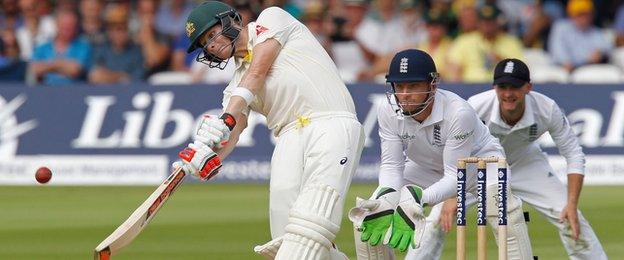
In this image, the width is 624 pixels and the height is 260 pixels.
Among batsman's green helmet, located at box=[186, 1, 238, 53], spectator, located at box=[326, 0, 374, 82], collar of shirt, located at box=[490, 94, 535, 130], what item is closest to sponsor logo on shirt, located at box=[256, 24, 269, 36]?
batsman's green helmet, located at box=[186, 1, 238, 53]

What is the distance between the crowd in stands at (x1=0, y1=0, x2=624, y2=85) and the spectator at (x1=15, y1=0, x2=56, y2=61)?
1 cm

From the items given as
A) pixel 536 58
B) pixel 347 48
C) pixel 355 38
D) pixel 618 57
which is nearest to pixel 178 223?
pixel 347 48

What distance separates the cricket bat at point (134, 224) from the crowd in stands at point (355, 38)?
8782 mm

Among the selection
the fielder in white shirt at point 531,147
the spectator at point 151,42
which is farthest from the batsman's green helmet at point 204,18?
the spectator at point 151,42

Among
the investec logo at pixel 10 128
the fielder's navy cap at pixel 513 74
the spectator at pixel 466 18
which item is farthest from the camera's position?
the spectator at pixel 466 18

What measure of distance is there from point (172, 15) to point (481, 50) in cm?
366

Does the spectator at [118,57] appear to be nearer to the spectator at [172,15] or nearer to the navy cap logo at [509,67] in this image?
the spectator at [172,15]

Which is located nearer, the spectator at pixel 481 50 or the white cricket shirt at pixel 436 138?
the white cricket shirt at pixel 436 138

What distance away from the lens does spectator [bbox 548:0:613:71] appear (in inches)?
592

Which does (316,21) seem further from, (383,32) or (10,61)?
(10,61)

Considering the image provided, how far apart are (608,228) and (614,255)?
A: 1597 millimetres

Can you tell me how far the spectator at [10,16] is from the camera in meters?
16.1

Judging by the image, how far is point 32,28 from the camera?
16344 millimetres

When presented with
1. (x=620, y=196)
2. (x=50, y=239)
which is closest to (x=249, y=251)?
(x=50, y=239)
